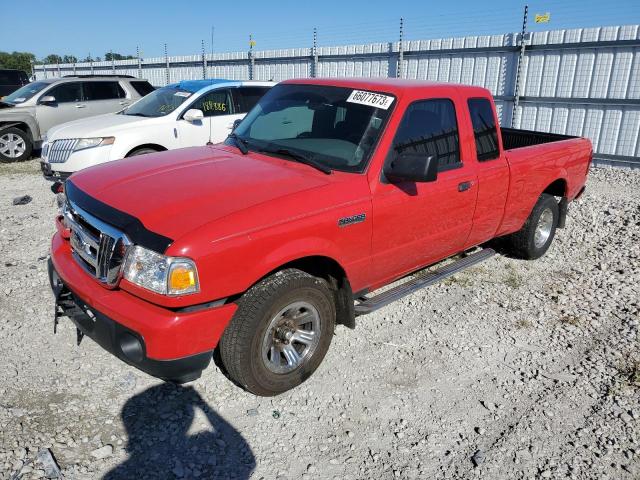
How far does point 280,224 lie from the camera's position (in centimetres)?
290

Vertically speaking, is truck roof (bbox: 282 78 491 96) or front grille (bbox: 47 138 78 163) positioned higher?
truck roof (bbox: 282 78 491 96)

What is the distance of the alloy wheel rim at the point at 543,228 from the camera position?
565 cm

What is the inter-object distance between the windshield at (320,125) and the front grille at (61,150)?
12.9 feet

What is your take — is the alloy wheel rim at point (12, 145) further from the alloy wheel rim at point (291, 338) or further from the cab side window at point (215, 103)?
the alloy wheel rim at point (291, 338)

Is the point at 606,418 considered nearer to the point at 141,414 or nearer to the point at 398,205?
the point at 398,205

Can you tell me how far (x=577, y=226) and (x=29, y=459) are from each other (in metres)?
6.96

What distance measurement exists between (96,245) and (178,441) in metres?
1.24

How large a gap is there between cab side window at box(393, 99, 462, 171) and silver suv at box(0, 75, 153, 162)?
949cm

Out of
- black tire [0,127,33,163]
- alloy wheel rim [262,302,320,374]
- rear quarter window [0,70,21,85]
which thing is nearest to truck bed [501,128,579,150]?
alloy wheel rim [262,302,320,374]

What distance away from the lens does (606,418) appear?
3.19m

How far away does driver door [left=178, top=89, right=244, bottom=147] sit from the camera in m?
7.74

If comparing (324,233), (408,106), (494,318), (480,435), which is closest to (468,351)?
(494,318)

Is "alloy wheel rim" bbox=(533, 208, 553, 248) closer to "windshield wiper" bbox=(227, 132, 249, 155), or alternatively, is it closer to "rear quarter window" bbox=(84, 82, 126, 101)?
"windshield wiper" bbox=(227, 132, 249, 155)

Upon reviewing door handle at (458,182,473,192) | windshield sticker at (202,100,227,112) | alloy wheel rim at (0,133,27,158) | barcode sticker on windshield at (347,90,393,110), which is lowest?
alloy wheel rim at (0,133,27,158)
